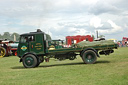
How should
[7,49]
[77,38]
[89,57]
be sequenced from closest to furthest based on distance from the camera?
[89,57]
[7,49]
[77,38]

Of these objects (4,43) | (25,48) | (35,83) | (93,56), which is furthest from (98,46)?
(4,43)

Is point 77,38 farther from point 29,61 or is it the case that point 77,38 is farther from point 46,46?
point 29,61

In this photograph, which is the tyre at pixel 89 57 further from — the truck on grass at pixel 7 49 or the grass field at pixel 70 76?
the truck on grass at pixel 7 49

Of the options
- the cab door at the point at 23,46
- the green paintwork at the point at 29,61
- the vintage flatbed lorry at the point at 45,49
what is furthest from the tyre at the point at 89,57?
the cab door at the point at 23,46

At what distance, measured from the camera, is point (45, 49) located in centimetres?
1335

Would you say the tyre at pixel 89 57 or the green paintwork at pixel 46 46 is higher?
the green paintwork at pixel 46 46

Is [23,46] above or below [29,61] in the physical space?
above

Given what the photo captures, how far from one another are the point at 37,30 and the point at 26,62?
241 cm

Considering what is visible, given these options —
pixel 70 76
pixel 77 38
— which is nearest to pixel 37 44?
pixel 70 76

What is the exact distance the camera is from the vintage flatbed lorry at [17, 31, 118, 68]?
13164mm

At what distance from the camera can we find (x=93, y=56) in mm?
13375

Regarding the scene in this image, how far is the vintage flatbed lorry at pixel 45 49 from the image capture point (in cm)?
1316

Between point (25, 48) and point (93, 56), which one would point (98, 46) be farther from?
point (25, 48)

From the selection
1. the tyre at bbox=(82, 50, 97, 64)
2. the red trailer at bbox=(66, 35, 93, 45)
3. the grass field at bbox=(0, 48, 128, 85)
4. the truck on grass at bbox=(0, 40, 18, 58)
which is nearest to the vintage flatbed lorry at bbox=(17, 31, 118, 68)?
the tyre at bbox=(82, 50, 97, 64)
